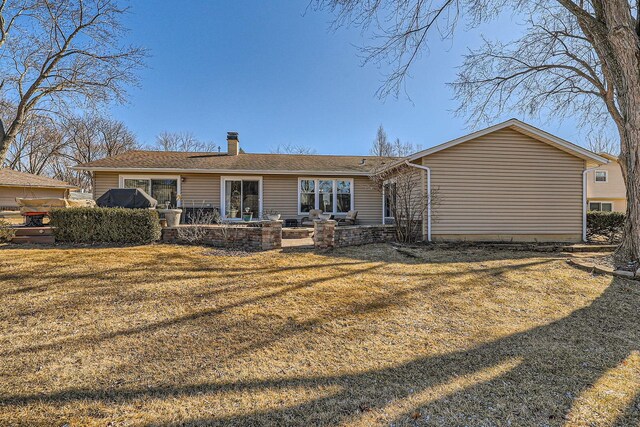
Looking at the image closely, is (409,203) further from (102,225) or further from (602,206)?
(602,206)

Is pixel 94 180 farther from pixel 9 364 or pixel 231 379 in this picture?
pixel 231 379

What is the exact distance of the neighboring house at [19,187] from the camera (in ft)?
66.3

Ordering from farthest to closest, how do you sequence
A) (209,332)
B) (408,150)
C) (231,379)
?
1. (408,150)
2. (209,332)
3. (231,379)

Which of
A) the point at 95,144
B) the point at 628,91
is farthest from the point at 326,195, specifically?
the point at 95,144

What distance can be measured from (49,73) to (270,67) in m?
9.19

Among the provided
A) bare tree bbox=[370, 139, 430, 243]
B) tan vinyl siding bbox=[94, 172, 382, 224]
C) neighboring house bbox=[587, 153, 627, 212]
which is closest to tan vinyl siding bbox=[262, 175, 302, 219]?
tan vinyl siding bbox=[94, 172, 382, 224]

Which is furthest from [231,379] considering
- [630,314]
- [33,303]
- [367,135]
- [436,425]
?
[367,135]

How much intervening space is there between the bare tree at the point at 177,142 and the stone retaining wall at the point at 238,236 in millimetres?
33105

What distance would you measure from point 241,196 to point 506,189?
401 inches

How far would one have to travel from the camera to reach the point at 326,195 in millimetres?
13438

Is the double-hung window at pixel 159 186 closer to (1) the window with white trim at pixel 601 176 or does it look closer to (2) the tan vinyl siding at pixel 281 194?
(2) the tan vinyl siding at pixel 281 194

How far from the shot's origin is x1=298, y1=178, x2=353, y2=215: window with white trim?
1330 centimetres

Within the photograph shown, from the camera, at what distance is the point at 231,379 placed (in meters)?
2.44

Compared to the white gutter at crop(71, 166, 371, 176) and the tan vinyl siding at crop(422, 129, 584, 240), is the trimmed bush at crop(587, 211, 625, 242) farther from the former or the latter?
the white gutter at crop(71, 166, 371, 176)
